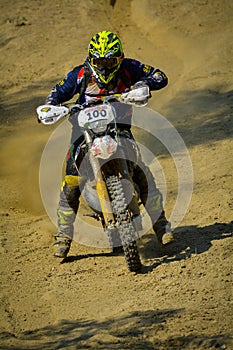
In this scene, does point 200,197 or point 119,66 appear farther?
point 200,197

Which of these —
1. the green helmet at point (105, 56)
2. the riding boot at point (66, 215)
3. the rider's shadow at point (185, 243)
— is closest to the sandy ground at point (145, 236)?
the rider's shadow at point (185, 243)

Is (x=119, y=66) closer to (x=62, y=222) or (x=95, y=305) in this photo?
(x=62, y=222)

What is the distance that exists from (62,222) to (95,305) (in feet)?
5.30

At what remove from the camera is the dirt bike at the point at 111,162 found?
6.37 metres

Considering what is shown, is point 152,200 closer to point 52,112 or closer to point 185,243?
point 185,243

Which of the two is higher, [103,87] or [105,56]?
[105,56]

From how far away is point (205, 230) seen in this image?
752 centimetres

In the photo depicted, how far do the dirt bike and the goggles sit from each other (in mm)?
379

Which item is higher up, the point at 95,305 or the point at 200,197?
the point at 95,305

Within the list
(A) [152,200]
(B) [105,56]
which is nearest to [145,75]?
(B) [105,56]

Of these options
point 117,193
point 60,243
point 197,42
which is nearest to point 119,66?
point 117,193

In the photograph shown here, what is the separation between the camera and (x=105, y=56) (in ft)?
22.3

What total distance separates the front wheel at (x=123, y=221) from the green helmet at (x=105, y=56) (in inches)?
47.7

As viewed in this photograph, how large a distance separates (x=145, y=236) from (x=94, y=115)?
2.16 m
